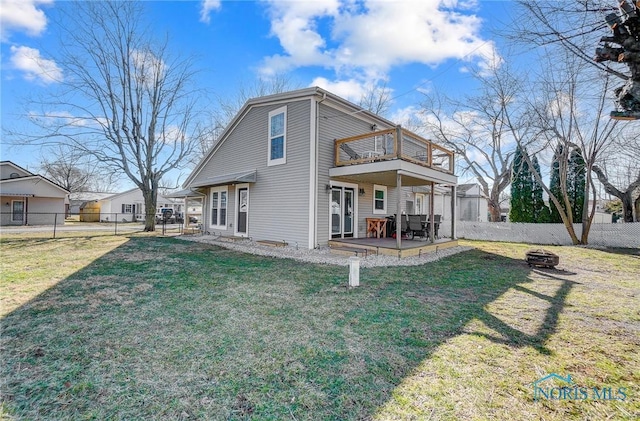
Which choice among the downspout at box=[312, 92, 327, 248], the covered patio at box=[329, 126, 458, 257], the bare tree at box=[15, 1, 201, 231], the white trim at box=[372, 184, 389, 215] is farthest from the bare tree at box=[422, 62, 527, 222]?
the bare tree at box=[15, 1, 201, 231]

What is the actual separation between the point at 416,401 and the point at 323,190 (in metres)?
8.18

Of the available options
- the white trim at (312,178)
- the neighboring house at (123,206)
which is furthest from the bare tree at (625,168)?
the neighboring house at (123,206)

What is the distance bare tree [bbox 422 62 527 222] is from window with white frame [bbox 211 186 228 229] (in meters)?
15.1

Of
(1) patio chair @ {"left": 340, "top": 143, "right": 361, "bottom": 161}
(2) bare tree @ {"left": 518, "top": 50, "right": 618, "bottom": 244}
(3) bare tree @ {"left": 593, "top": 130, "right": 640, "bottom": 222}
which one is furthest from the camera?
(3) bare tree @ {"left": 593, "top": 130, "right": 640, "bottom": 222}

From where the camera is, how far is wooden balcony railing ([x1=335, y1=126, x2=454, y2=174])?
28.1 feet

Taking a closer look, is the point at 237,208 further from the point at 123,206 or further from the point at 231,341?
the point at 123,206

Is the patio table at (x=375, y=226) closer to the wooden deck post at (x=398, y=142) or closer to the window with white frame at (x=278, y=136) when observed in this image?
the wooden deck post at (x=398, y=142)

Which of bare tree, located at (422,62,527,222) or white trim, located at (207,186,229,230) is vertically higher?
bare tree, located at (422,62,527,222)

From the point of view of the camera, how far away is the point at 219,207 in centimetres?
1430

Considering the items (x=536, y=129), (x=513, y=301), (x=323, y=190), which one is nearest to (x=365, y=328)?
(x=513, y=301)

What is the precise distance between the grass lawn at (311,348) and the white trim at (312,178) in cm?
373

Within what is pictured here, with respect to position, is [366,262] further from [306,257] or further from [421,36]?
[421,36]

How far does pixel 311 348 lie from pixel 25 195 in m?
29.6

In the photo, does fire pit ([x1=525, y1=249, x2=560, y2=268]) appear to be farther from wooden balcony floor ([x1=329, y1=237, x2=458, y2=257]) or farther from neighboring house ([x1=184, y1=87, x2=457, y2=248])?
neighboring house ([x1=184, y1=87, x2=457, y2=248])
